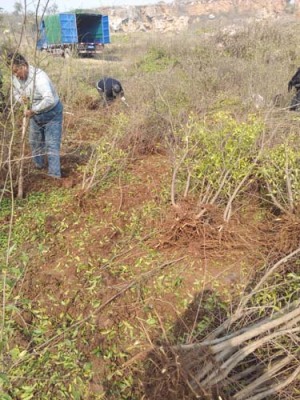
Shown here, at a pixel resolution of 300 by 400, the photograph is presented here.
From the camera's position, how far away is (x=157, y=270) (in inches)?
118

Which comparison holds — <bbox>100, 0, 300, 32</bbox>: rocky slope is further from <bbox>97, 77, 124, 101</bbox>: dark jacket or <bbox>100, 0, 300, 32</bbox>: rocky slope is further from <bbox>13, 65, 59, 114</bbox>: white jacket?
<bbox>13, 65, 59, 114</bbox>: white jacket

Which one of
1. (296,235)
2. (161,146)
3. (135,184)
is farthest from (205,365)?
(161,146)

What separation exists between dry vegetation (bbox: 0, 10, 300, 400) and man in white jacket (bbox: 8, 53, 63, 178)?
0.61 ft

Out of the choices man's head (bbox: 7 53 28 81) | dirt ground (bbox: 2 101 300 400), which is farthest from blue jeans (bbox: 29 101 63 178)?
man's head (bbox: 7 53 28 81)

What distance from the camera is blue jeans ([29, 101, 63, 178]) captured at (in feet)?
13.1

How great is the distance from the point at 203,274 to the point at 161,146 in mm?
2980

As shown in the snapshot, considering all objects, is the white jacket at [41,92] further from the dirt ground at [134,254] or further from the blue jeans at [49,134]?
the dirt ground at [134,254]

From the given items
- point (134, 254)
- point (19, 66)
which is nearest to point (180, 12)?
point (19, 66)

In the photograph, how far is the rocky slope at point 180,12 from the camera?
45219 millimetres

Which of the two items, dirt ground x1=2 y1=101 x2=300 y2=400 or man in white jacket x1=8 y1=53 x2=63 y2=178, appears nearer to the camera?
dirt ground x1=2 y1=101 x2=300 y2=400

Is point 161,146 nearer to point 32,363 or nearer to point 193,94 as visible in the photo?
point 193,94

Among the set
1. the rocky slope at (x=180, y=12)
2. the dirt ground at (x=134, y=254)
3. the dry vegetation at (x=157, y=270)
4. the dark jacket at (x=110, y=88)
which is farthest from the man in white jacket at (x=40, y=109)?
the rocky slope at (x=180, y=12)

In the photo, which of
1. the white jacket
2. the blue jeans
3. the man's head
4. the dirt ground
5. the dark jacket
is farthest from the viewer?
the dark jacket

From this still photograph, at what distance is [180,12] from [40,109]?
61639 mm
